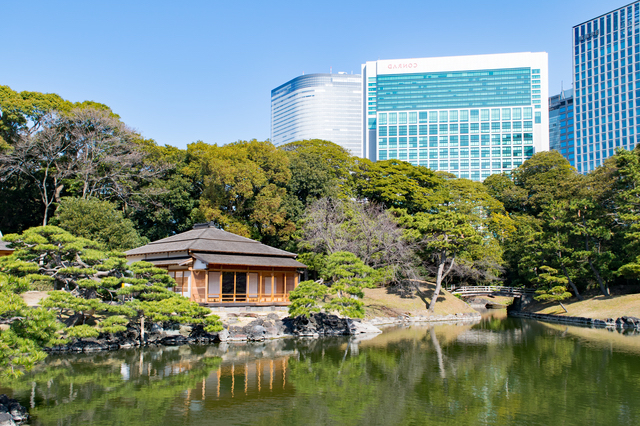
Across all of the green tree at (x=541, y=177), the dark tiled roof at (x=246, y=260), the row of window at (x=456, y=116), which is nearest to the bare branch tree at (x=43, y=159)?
the dark tiled roof at (x=246, y=260)

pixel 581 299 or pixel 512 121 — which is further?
pixel 512 121

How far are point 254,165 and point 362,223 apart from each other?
27.0 feet

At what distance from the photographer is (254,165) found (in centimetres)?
3066

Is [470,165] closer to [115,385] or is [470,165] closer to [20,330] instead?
[115,385]

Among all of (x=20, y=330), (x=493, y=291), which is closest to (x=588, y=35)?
(x=493, y=291)

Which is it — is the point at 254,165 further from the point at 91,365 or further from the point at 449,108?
the point at 449,108

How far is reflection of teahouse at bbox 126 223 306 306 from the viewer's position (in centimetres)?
2278

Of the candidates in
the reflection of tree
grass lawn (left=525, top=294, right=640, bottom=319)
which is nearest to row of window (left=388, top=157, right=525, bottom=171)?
grass lawn (left=525, top=294, right=640, bottom=319)

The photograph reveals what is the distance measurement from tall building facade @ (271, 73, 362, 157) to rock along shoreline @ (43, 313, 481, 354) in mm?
131578

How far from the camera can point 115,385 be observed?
12266mm

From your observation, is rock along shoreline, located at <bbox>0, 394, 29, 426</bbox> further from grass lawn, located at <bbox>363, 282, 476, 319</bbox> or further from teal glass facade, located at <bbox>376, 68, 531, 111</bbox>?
teal glass facade, located at <bbox>376, 68, 531, 111</bbox>

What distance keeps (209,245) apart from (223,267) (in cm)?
154

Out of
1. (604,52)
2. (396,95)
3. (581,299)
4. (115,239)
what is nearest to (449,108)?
(396,95)

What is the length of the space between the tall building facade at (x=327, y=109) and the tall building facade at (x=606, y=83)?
74422 mm
